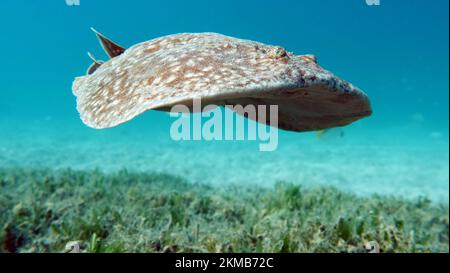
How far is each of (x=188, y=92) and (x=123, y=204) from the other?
4.33 meters

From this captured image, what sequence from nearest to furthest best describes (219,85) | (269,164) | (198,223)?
(219,85)
(198,223)
(269,164)

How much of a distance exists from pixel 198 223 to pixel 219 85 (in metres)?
3.19

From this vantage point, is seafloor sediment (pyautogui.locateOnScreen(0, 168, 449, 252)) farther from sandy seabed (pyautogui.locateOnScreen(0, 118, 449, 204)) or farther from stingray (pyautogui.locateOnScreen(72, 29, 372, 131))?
sandy seabed (pyautogui.locateOnScreen(0, 118, 449, 204))

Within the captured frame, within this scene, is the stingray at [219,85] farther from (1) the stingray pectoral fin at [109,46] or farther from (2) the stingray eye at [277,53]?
(1) the stingray pectoral fin at [109,46]

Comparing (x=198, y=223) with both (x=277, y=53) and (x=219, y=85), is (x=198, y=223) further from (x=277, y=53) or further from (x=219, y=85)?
(x=219, y=85)

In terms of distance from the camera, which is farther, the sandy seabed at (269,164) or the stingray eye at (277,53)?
the sandy seabed at (269,164)

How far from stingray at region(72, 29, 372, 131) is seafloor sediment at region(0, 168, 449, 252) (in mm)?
1808

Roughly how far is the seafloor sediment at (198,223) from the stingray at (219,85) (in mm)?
1808

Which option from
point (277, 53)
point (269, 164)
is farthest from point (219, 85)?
point (269, 164)

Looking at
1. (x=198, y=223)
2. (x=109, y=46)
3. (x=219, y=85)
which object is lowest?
(x=198, y=223)

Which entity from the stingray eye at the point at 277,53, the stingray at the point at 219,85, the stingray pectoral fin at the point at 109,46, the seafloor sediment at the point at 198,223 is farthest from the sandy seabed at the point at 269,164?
the stingray eye at the point at 277,53

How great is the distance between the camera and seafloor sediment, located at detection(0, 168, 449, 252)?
3.98m

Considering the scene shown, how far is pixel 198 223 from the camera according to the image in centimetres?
466

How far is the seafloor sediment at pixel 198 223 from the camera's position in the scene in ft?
13.1
